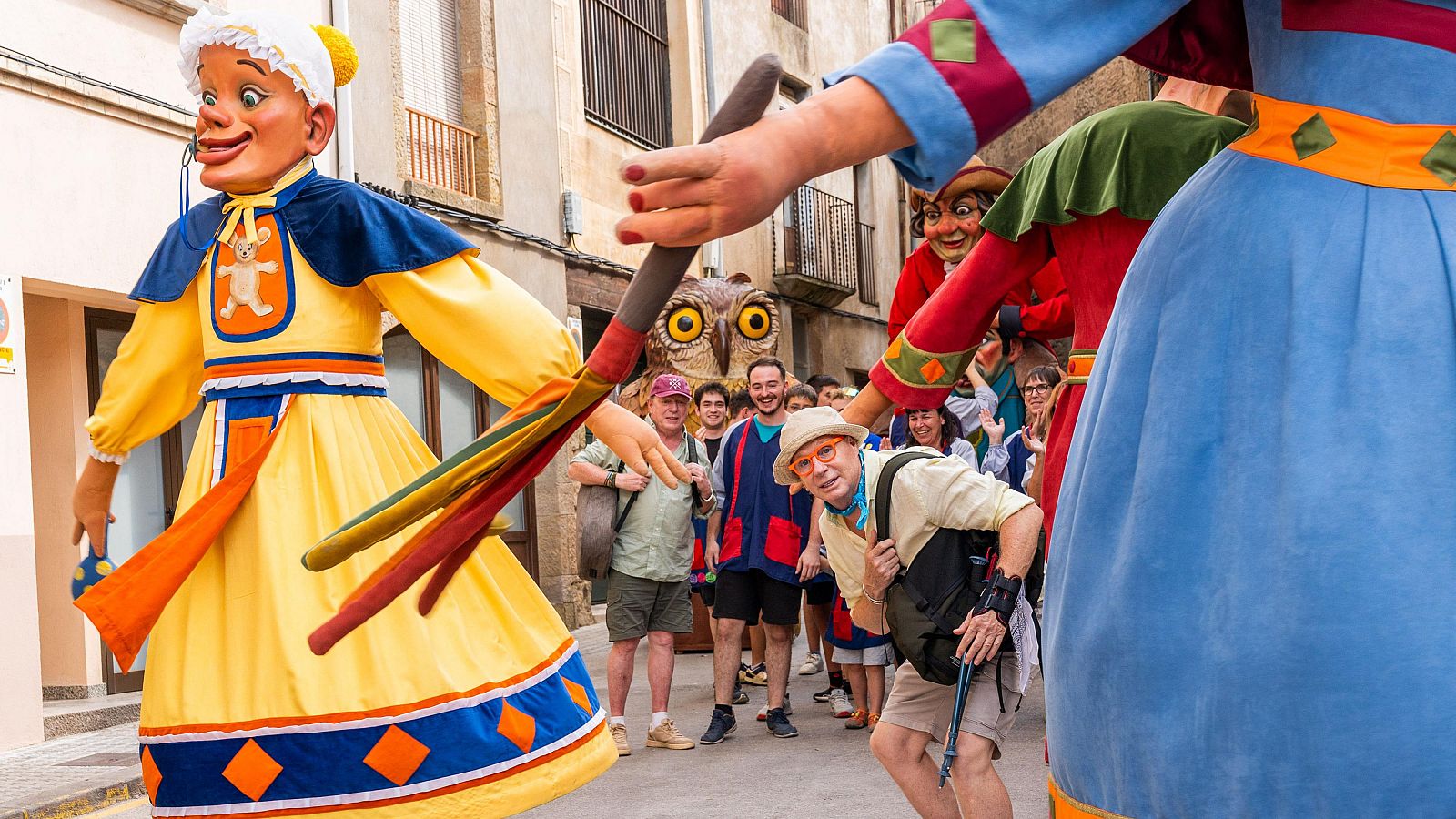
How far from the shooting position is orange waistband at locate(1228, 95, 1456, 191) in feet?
5.20

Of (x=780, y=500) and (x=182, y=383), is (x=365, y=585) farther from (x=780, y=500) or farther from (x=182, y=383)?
(x=780, y=500)

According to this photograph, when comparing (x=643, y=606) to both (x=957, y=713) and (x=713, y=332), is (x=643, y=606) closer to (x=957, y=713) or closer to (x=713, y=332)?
(x=957, y=713)

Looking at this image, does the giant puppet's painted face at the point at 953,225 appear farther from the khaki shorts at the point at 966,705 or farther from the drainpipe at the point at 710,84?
the drainpipe at the point at 710,84

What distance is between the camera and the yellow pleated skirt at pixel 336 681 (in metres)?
3.13

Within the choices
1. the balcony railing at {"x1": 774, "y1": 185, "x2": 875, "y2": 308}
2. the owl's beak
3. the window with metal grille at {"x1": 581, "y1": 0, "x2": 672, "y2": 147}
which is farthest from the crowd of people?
the balcony railing at {"x1": 774, "y1": 185, "x2": 875, "y2": 308}

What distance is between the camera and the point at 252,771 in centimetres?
313

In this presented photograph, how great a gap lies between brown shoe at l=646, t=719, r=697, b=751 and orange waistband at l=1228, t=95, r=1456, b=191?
600 centimetres

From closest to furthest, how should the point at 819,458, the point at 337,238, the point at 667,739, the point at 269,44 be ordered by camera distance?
the point at 337,238
the point at 269,44
the point at 819,458
the point at 667,739

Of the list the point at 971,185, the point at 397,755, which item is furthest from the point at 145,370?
the point at 971,185

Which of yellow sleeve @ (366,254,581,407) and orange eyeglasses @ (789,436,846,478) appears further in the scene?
orange eyeglasses @ (789,436,846,478)

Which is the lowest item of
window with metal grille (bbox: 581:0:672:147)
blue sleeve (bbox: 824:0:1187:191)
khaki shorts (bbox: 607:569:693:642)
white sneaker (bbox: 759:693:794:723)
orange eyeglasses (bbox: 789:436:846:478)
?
white sneaker (bbox: 759:693:794:723)

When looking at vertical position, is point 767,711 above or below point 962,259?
below

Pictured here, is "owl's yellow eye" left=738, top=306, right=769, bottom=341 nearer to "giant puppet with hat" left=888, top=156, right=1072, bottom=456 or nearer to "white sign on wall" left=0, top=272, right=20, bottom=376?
"white sign on wall" left=0, top=272, right=20, bottom=376

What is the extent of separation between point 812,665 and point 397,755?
7.12m
